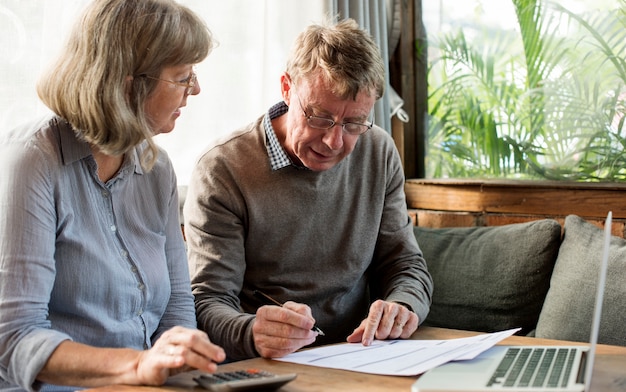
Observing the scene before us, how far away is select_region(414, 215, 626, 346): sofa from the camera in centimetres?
211

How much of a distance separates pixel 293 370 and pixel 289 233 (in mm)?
629

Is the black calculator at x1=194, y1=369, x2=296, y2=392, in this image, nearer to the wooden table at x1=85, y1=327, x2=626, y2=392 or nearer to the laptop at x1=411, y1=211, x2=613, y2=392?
the wooden table at x1=85, y1=327, x2=626, y2=392

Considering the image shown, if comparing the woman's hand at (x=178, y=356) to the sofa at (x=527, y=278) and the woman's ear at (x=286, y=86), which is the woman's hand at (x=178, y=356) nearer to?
the woman's ear at (x=286, y=86)

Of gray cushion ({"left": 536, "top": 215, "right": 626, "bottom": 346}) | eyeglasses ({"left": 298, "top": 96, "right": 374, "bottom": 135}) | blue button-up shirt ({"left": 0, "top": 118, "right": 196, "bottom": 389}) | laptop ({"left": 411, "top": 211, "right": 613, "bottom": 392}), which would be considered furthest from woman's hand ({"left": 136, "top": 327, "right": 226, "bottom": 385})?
gray cushion ({"left": 536, "top": 215, "right": 626, "bottom": 346})

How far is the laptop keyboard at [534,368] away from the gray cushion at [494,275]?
84cm

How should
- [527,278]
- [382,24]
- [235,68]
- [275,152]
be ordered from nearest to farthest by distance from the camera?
[275,152]
[527,278]
[235,68]
[382,24]

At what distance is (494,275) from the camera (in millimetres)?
2375

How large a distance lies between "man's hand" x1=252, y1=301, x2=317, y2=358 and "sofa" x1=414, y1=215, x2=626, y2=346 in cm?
90

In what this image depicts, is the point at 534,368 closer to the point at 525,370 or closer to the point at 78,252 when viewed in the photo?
the point at 525,370

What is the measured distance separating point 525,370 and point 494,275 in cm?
109

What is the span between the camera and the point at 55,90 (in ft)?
4.87

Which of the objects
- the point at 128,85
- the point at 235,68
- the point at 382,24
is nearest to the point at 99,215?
the point at 128,85

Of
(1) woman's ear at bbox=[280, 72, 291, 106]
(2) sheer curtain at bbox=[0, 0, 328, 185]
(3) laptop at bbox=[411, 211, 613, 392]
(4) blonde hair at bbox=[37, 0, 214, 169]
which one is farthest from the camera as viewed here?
(2) sheer curtain at bbox=[0, 0, 328, 185]

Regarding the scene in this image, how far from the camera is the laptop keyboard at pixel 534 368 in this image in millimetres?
1211
